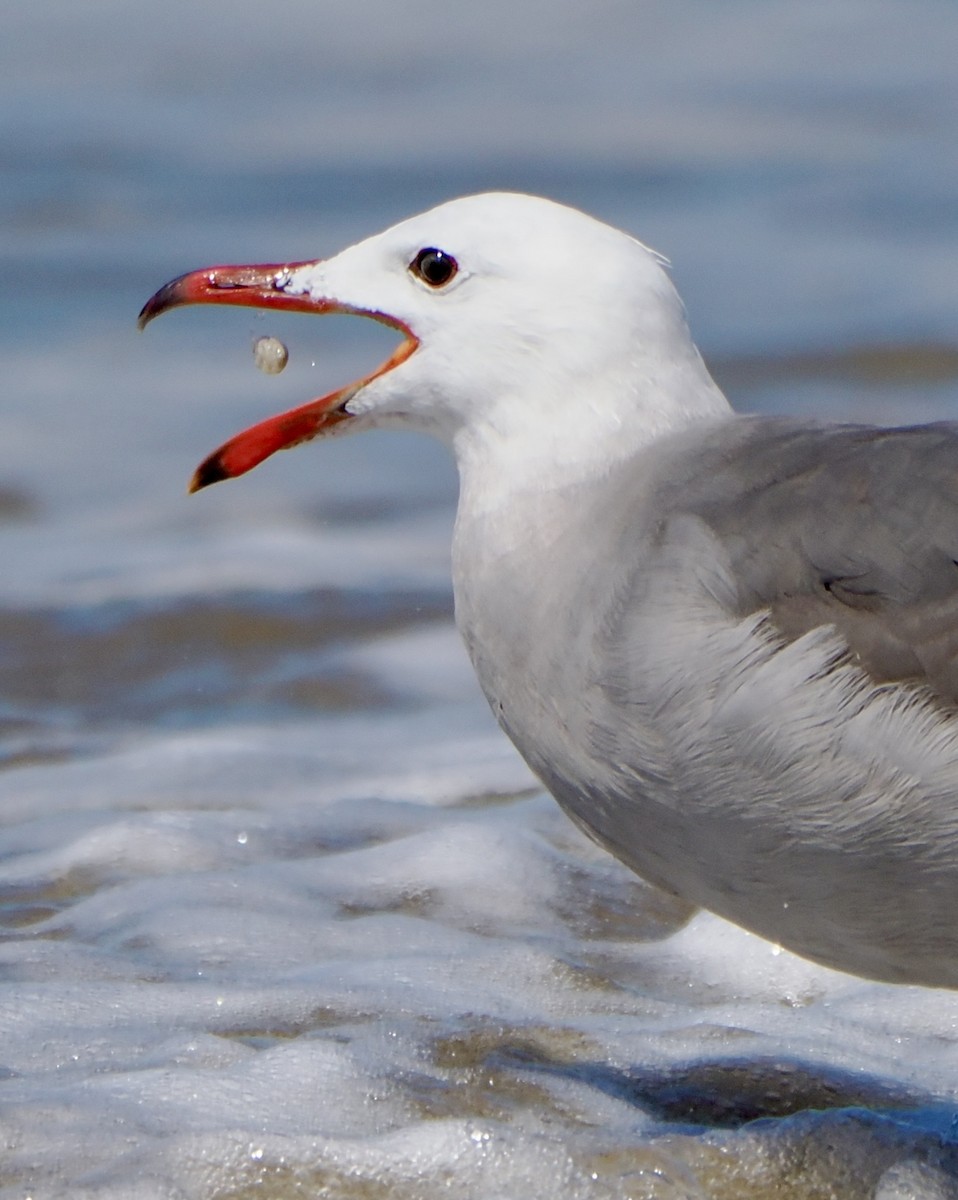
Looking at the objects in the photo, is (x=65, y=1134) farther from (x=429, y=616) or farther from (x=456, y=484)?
(x=456, y=484)

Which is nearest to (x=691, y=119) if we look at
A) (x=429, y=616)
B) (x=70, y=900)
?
(x=429, y=616)

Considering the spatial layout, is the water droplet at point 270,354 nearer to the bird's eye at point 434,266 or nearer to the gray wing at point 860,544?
the bird's eye at point 434,266

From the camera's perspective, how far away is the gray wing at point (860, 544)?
304 cm

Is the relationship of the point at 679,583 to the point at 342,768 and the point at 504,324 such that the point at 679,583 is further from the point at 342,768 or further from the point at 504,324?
the point at 342,768

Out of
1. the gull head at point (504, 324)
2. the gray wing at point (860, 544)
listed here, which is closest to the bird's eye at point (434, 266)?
the gull head at point (504, 324)

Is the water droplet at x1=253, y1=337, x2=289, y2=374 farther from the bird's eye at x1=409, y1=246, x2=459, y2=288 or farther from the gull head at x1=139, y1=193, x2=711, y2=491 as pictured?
the bird's eye at x1=409, y1=246, x2=459, y2=288

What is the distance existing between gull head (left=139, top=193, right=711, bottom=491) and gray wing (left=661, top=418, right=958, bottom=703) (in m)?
0.34

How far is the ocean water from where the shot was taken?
10.6 feet

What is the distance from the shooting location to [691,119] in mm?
13477

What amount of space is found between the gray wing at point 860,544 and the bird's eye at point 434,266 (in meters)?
0.62

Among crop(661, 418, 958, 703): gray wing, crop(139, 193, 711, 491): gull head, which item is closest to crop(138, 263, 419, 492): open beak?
crop(139, 193, 711, 491): gull head

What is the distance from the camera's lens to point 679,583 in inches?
122

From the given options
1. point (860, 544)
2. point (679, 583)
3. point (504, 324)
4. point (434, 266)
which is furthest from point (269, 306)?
point (860, 544)

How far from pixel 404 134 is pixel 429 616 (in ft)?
22.1
